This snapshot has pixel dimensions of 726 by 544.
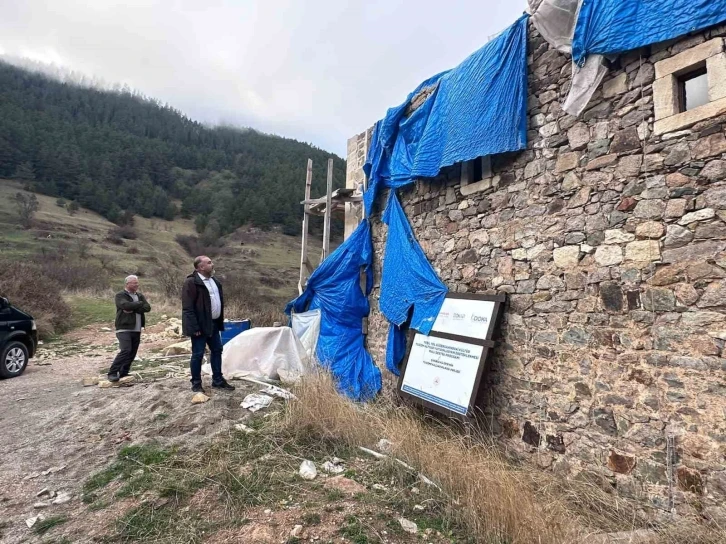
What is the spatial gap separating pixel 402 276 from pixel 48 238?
32896 mm

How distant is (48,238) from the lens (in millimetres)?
30094

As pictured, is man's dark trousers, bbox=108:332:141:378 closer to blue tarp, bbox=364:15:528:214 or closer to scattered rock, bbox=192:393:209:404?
scattered rock, bbox=192:393:209:404

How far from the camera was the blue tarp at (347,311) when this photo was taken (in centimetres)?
713

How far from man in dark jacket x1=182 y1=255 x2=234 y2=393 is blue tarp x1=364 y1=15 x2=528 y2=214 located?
3.05m

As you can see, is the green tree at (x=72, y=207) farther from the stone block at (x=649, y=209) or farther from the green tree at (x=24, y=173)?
the stone block at (x=649, y=209)

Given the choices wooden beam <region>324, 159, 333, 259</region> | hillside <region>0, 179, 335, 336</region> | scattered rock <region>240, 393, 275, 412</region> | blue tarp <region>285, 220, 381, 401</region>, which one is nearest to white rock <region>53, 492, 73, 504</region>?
scattered rock <region>240, 393, 275, 412</region>

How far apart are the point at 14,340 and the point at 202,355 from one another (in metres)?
5.09

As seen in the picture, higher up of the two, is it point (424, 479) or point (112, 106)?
point (112, 106)

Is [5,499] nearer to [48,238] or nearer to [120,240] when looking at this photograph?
[48,238]

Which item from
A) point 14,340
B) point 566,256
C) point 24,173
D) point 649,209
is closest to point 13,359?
point 14,340

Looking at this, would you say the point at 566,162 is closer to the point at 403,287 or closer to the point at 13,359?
the point at 403,287

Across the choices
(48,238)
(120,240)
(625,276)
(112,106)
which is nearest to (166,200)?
(120,240)

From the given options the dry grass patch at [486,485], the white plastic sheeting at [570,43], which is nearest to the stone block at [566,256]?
the white plastic sheeting at [570,43]

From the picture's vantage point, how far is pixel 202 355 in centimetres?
532
